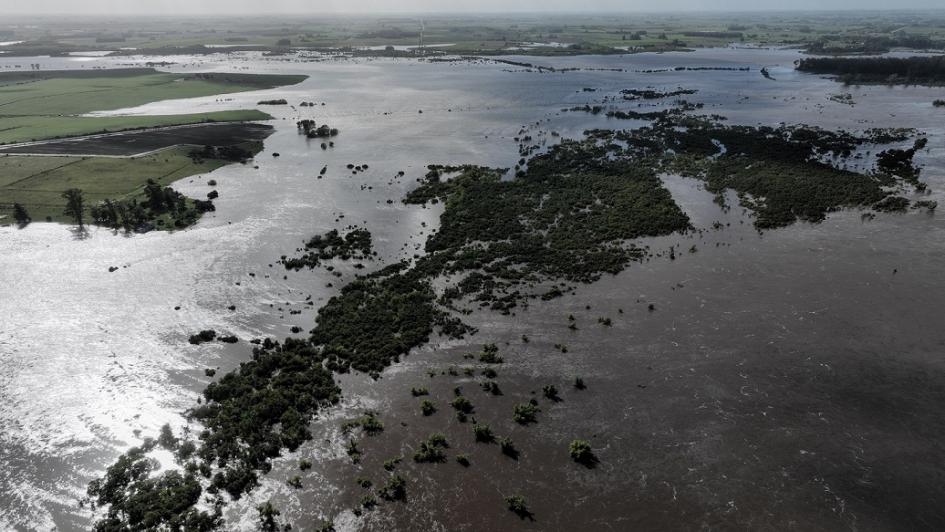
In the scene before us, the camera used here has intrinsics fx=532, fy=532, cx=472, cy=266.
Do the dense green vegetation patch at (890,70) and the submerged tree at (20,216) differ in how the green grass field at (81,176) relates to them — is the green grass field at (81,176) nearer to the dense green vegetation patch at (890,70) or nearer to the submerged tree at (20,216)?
the submerged tree at (20,216)

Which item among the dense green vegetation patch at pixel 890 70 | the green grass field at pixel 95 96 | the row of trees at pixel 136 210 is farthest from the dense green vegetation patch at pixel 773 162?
the green grass field at pixel 95 96

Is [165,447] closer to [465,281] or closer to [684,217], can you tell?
[465,281]

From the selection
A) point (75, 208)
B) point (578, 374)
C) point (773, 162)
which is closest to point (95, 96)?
point (75, 208)

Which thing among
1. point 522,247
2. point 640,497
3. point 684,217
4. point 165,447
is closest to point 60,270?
point 165,447

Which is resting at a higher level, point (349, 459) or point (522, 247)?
point (522, 247)

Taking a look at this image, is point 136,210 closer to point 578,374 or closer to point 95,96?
point 578,374

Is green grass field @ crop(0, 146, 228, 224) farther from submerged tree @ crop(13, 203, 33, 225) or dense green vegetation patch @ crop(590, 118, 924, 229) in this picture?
dense green vegetation patch @ crop(590, 118, 924, 229)
